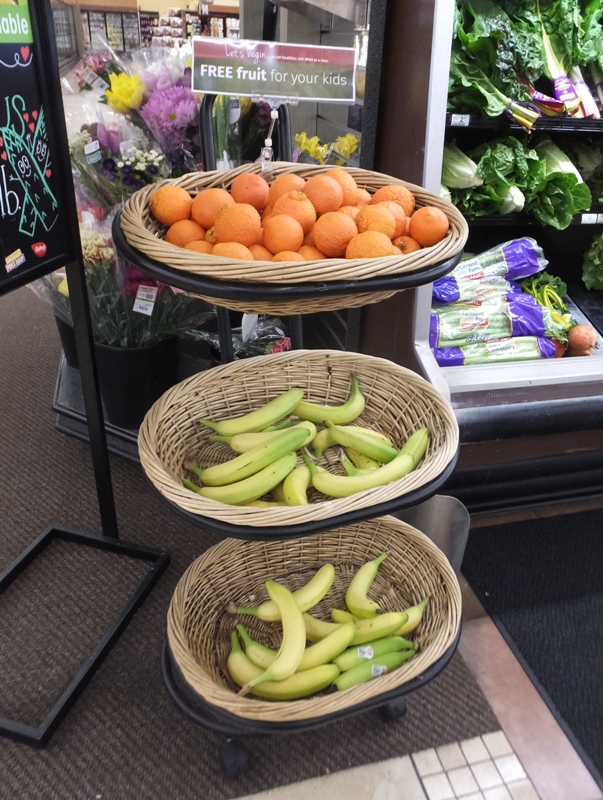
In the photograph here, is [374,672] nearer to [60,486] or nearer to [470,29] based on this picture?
[60,486]

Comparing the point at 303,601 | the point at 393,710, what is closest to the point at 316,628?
the point at 303,601

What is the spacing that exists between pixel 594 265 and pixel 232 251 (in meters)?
1.92

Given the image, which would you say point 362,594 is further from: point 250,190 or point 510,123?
point 510,123

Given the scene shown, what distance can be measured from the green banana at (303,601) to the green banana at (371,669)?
17cm

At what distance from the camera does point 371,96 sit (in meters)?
1.84

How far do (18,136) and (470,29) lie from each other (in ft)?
4.64

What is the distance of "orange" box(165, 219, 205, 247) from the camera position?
1046mm

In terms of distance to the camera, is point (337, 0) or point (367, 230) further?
point (337, 0)

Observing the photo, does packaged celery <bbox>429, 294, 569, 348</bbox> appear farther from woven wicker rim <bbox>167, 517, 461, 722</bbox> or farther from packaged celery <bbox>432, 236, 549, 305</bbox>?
woven wicker rim <bbox>167, 517, 461, 722</bbox>

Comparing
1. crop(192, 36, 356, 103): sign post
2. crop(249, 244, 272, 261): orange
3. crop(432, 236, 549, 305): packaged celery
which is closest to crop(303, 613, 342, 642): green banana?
crop(249, 244, 272, 261): orange

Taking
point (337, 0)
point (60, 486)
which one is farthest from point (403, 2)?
point (60, 486)

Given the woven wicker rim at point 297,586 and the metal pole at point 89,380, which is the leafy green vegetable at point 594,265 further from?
the metal pole at point 89,380

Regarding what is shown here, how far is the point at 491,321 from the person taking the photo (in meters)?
2.08

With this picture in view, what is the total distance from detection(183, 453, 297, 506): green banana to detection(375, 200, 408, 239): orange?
48 cm
